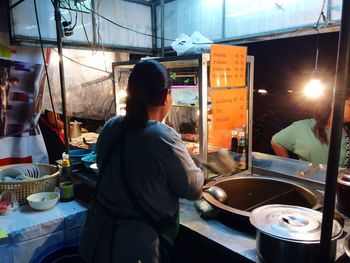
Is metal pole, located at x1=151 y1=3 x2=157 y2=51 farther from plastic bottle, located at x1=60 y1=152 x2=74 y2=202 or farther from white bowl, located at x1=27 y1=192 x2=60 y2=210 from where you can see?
white bowl, located at x1=27 y1=192 x2=60 y2=210

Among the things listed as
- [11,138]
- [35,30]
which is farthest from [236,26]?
[11,138]

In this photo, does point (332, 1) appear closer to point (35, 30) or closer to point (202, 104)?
point (202, 104)

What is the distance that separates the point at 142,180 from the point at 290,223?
28.0 inches

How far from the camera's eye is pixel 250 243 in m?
1.49

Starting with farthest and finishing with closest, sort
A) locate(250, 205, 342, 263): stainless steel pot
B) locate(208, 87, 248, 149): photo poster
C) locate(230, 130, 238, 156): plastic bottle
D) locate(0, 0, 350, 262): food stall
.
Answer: locate(230, 130, 238, 156): plastic bottle → locate(208, 87, 248, 149): photo poster → locate(0, 0, 350, 262): food stall → locate(250, 205, 342, 263): stainless steel pot

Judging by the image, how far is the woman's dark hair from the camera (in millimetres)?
1516

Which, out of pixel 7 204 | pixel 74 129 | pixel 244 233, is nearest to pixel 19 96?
pixel 74 129

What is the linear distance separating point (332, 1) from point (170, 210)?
2.22m

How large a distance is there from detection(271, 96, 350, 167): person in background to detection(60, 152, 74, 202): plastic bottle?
2146mm

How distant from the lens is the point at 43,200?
2.35 metres

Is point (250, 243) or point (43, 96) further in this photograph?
point (43, 96)

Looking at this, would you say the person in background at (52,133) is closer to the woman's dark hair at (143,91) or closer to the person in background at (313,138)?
the woman's dark hair at (143,91)

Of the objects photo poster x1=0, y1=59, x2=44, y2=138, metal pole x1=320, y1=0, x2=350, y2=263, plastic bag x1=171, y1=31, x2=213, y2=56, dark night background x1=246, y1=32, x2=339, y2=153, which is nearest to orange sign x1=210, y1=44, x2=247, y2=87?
plastic bag x1=171, y1=31, x2=213, y2=56

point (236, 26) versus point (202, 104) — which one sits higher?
point (236, 26)
